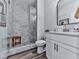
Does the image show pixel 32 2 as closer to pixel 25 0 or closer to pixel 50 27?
pixel 25 0

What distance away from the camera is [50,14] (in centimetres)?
420

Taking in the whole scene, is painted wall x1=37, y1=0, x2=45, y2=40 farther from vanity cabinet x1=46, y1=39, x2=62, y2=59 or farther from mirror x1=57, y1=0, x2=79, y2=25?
vanity cabinet x1=46, y1=39, x2=62, y2=59

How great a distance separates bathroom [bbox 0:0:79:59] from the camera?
8.89 ft

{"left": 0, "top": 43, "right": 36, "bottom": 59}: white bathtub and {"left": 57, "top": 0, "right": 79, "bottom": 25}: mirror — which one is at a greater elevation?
{"left": 57, "top": 0, "right": 79, "bottom": 25}: mirror

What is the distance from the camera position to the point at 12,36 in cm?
345

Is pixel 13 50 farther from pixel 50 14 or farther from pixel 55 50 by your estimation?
pixel 50 14

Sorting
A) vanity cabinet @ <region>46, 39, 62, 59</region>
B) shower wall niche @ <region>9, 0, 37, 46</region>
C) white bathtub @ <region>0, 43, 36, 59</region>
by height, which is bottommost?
white bathtub @ <region>0, 43, 36, 59</region>

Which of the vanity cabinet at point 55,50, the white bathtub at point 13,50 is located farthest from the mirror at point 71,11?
the white bathtub at point 13,50

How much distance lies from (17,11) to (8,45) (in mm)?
1191

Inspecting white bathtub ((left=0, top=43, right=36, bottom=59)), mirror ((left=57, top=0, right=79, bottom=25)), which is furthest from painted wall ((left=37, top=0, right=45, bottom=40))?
mirror ((left=57, top=0, right=79, bottom=25))

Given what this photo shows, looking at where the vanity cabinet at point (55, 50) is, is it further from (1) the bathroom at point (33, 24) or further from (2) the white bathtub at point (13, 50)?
(2) the white bathtub at point (13, 50)

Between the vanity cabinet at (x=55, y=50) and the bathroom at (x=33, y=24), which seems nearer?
the vanity cabinet at (x=55, y=50)

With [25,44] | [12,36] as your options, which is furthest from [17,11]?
[25,44]

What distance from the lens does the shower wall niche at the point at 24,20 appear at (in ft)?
11.9
